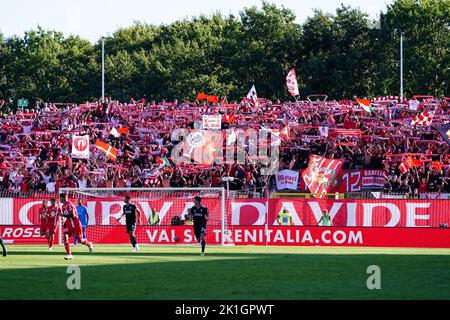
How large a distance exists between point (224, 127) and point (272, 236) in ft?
42.1

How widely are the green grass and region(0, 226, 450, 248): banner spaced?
17.3 feet

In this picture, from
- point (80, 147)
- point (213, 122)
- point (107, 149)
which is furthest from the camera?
point (213, 122)

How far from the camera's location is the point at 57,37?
372 ft

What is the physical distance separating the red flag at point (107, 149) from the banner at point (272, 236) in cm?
833

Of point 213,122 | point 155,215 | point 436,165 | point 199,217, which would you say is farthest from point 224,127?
point 199,217

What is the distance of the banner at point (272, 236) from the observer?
38156 mm

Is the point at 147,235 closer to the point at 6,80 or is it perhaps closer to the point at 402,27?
the point at 402,27

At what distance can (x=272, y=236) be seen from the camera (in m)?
39.0

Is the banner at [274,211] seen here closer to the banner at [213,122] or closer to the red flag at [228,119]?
the banner at [213,122]

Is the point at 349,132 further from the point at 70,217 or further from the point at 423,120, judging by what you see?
the point at 70,217

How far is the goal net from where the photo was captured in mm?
39531

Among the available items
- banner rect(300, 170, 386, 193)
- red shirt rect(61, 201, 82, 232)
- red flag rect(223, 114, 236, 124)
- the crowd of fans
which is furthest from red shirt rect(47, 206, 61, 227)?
red flag rect(223, 114, 236, 124)

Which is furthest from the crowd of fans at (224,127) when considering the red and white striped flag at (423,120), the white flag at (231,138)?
the white flag at (231,138)
